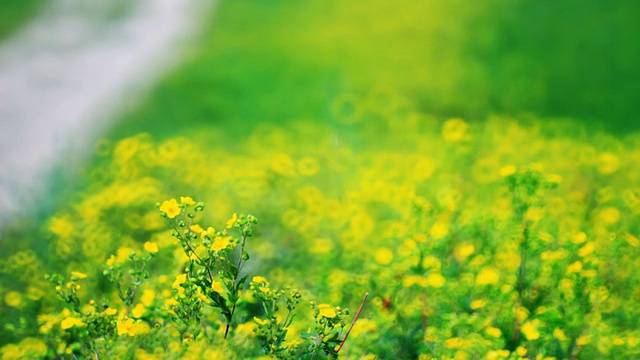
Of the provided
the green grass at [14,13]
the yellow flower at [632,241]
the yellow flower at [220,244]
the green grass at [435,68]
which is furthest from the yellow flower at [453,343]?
Answer: the green grass at [14,13]

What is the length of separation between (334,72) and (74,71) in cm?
347

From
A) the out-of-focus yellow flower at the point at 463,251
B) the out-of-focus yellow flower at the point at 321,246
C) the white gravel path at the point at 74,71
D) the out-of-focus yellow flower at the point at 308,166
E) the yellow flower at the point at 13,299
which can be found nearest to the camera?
the out-of-focus yellow flower at the point at 463,251

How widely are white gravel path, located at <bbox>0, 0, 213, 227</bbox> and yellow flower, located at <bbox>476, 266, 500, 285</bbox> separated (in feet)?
11.5

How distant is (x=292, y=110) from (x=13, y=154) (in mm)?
2915

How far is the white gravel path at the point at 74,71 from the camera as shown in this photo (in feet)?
19.6

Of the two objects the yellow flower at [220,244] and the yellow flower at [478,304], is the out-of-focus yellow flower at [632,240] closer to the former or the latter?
the yellow flower at [478,304]

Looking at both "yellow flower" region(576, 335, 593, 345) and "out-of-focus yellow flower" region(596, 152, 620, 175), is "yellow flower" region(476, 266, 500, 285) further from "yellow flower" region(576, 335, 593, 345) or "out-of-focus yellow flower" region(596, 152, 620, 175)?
"out-of-focus yellow flower" region(596, 152, 620, 175)

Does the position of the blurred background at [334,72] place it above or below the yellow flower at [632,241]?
above

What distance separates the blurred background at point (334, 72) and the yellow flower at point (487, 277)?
3.40m

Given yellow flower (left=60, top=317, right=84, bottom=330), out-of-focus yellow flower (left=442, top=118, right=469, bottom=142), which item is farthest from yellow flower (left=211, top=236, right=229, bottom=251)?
out-of-focus yellow flower (left=442, top=118, right=469, bottom=142)

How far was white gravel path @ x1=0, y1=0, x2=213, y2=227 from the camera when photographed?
597 cm

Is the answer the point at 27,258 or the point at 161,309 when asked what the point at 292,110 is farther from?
the point at 161,309

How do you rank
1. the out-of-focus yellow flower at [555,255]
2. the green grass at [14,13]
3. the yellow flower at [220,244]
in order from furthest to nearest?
the green grass at [14,13], the out-of-focus yellow flower at [555,255], the yellow flower at [220,244]

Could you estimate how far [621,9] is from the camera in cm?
710
